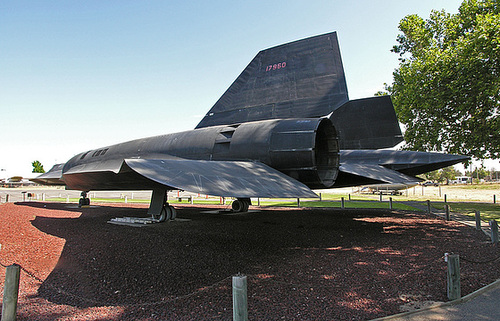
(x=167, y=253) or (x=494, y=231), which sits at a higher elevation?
(x=494, y=231)

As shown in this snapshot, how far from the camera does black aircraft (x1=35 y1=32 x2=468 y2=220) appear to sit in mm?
5938

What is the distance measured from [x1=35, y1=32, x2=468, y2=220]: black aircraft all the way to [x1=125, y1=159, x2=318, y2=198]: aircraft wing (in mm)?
22

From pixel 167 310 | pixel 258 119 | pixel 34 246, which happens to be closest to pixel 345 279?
pixel 167 310

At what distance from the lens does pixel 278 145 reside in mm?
7926

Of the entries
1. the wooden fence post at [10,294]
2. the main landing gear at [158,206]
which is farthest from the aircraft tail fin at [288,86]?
the wooden fence post at [10,294]

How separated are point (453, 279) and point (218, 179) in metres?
3.79

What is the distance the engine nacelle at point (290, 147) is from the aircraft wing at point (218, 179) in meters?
1.02

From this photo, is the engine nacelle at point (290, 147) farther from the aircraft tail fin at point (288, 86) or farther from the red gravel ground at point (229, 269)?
the red gravel ground at point (229, 269)

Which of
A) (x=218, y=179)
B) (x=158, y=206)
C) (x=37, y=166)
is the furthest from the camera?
(x=37, y=166)

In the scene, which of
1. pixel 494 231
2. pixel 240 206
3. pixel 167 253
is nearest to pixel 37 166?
pixel 240 206

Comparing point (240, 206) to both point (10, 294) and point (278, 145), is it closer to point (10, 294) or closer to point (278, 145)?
point (278, 145)

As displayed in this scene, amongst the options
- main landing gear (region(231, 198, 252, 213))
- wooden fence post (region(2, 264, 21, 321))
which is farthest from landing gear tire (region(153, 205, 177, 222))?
wooden fence post (region(2, 264, 21, 321))

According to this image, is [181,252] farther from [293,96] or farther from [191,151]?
[293,96]

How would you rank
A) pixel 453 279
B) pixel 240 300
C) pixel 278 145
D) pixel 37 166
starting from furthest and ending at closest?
pixel 37 166 < pixel 278 145 < pixel 453 279 < pixel 240 300
